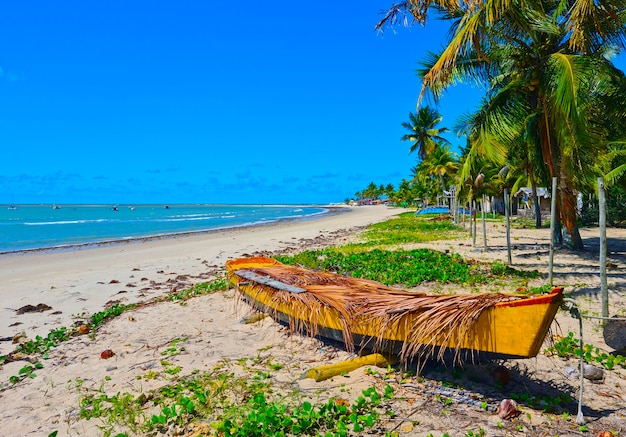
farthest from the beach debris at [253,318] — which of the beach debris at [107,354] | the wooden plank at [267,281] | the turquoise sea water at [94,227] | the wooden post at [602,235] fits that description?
the turquoise sea water at [94,227]

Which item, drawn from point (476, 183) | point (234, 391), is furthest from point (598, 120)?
point (234, 391)

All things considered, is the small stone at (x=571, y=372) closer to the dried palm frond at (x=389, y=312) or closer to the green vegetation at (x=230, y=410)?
the dried palm frond at (x=389, y=312)

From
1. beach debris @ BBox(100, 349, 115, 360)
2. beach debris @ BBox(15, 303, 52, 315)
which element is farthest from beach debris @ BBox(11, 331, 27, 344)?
beach debris @ BBox(100, 349, 115, 360)

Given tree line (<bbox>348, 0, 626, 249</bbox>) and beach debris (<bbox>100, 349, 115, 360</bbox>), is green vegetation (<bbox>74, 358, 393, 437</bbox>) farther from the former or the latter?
tree line (<bbox>348, 0, 626, 249</bbox>)

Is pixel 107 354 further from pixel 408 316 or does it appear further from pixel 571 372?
pixel 571 372

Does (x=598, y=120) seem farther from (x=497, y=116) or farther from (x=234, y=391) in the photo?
(x=234, y=391)

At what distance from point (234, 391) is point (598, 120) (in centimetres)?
1191

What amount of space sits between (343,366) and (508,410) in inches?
62.0

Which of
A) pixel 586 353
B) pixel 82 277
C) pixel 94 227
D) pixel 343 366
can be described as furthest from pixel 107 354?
pixel 94 227

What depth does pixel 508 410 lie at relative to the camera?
3332mm

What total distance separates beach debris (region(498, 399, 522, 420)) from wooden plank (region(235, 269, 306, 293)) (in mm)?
2584

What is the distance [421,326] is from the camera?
3832 millimetres

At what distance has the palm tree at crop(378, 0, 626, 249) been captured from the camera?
791 cm

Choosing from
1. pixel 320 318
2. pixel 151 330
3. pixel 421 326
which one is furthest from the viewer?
pixel 151 330
